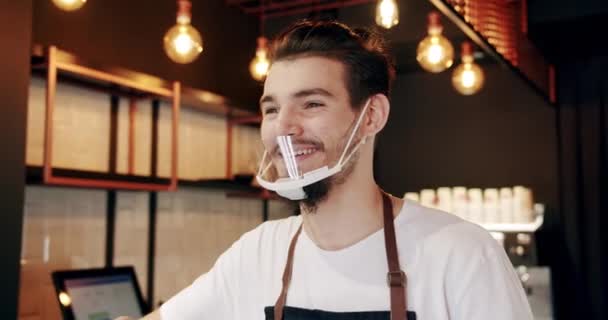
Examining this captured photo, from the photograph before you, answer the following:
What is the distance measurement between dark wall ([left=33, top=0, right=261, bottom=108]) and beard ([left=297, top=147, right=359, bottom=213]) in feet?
7.03

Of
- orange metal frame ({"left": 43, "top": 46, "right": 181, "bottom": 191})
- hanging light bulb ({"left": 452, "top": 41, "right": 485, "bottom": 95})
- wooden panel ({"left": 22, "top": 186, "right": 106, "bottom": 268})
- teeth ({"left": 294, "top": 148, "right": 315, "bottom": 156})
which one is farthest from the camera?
hanging light bulb ({"left": 452, "top": 41, "right": 485, "bottom": 95})

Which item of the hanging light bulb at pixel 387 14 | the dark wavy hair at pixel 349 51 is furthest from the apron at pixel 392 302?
the hanging light bulb at pixel 387 14

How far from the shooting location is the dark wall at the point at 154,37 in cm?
307

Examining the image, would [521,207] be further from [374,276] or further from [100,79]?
[374,276]

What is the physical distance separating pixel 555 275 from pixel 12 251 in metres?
3.81

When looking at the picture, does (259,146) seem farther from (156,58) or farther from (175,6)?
(175,6)

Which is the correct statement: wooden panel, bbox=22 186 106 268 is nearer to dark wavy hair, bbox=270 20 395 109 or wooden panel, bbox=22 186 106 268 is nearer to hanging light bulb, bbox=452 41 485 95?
hanging light bulb, bbox=452 41 485 95

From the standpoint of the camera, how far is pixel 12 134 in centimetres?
234

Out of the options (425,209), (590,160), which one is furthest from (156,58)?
(590,160)

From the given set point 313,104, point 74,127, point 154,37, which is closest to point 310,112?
point 313,104

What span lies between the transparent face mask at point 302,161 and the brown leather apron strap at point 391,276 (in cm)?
14

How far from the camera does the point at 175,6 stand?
3867 millimetres

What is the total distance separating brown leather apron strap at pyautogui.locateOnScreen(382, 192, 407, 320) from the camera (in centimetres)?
114

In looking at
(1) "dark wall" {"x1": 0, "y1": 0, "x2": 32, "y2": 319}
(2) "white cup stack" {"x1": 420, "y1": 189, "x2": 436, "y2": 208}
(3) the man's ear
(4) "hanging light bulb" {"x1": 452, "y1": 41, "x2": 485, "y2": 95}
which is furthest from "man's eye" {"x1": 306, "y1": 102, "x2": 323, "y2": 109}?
(2) "white cup stack" {"x1": 420, "y1": 189, "x2": 436, "y2": 208}
